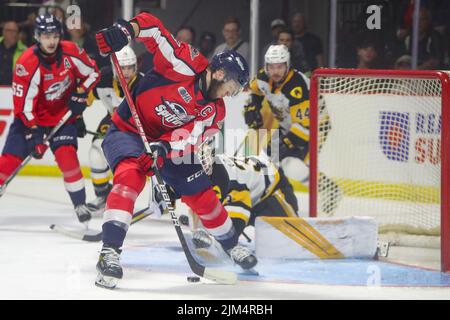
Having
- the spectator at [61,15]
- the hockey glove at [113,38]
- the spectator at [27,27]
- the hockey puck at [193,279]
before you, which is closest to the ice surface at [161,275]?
the hockey puck at [193,279]

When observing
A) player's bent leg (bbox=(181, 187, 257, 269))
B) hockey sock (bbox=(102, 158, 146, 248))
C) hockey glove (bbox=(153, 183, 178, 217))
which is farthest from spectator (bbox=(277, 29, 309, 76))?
hockey sock (bbox=(102, 158, 146, 248))

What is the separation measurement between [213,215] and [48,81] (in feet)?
5.78

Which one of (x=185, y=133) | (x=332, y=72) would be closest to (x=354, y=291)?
(x=185, y=133)

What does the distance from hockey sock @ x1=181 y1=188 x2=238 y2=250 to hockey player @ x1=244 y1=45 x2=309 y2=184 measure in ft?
6.92

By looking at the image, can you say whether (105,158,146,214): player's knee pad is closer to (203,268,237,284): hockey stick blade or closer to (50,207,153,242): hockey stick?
(203,268,237,284): hockey stick blade

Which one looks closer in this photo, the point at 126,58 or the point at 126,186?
the point at 126,186

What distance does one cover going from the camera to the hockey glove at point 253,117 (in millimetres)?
7207

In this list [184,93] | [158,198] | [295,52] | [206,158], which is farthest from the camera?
[295,52]

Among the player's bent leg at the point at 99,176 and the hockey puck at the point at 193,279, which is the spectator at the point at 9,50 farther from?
the hockey puck at the point at 193,279

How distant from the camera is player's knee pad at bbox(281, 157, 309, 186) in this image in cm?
726

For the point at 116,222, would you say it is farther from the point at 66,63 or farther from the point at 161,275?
the point at 66,63

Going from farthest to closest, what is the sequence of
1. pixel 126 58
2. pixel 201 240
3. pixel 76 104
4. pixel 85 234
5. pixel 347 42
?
1. pixel 347 42
2. pixel 126 58
3. pixel 76 104
4. pixel 85 234
5. pixel 201 240

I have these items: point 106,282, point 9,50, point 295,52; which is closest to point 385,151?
point 295,52

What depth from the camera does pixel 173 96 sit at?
4.73 m
